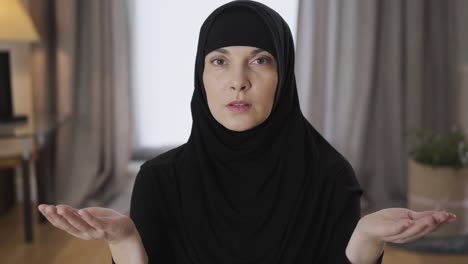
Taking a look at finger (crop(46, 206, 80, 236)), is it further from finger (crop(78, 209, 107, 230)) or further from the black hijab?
the black hijab

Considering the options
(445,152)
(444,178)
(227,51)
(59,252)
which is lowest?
(59,252)

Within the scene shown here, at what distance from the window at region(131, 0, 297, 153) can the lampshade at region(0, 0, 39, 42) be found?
740mm

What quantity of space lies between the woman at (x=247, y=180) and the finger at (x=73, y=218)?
11 centimetres

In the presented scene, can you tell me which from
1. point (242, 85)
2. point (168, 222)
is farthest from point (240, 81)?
point (168, 222)

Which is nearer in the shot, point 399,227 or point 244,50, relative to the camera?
point 399,227

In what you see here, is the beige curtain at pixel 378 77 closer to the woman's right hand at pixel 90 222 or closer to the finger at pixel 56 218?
the woman's right hand at pixel 90 222

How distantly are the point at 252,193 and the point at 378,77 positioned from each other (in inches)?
94.7

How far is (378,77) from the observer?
3.39 m

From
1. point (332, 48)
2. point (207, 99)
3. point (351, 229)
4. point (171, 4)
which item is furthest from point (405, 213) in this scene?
point (171, 4)

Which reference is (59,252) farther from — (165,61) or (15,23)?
(165,61)

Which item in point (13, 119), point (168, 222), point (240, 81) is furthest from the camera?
point (13, 119)

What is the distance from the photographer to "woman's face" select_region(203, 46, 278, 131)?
3.61ft

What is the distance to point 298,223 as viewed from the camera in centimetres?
116

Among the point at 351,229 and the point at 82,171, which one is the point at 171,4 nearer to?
the point at 82,171
